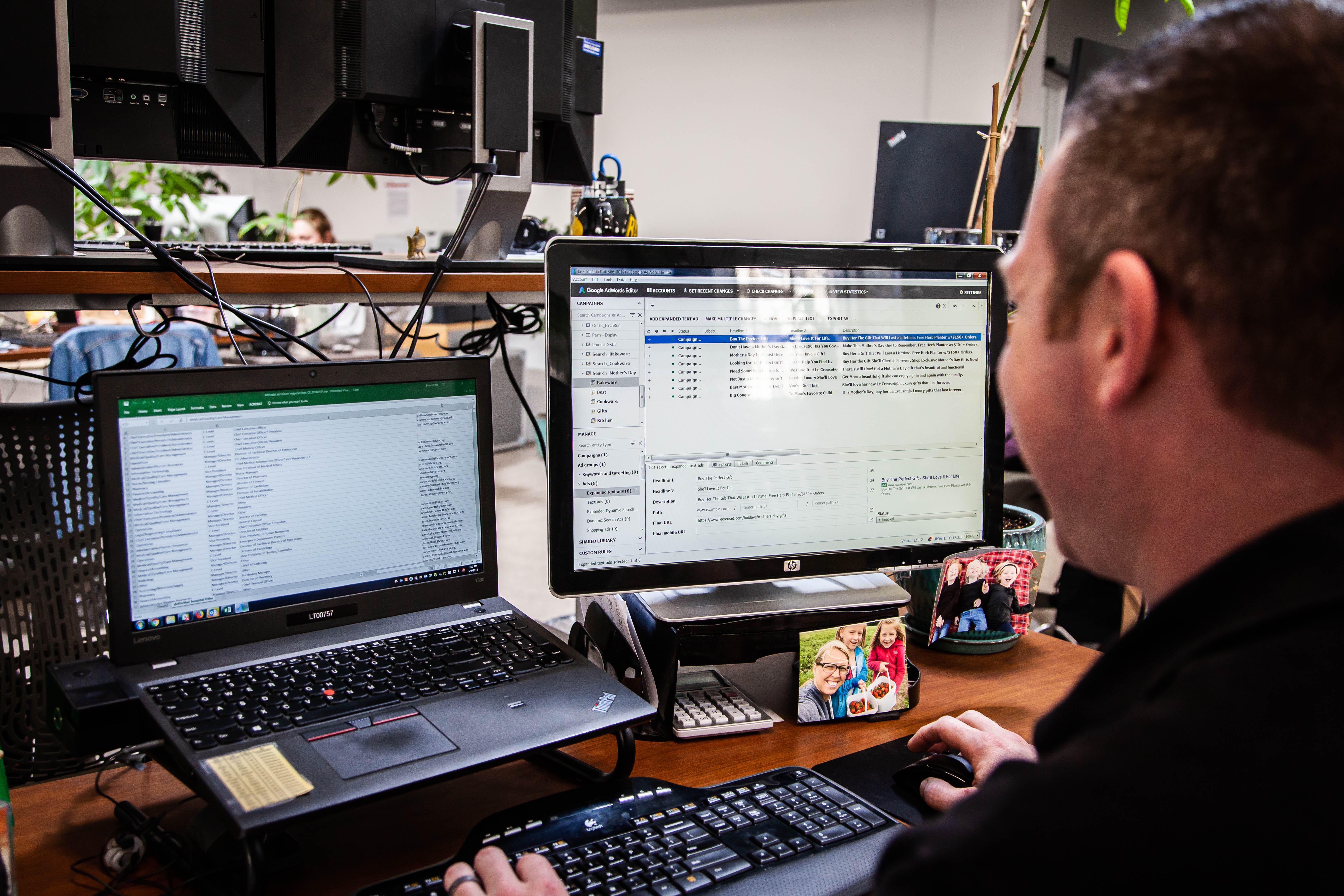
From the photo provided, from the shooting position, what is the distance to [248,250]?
1.33 m

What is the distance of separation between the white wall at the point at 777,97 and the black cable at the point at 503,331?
12.4 feet

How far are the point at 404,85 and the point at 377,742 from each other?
935 mm

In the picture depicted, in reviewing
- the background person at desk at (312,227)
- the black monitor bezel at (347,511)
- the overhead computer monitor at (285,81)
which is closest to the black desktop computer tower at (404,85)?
the overhead computer monitor at (285,81)

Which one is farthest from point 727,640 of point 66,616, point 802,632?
point 66,616

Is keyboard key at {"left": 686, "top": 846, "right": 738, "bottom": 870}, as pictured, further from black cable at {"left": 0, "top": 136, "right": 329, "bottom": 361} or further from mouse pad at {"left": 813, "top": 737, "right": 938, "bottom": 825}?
black cable at {"left": 0, "top": 136, "right": 329, "bottom": 361}

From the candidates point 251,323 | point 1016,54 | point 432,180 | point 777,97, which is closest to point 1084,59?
point 777,97

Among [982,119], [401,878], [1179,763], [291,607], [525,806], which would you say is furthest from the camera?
[982,119]

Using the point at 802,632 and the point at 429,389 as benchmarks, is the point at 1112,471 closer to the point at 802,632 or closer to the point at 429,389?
the point at 802,632

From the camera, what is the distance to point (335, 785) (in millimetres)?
726

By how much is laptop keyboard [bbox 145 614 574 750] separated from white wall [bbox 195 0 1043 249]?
14.4 ft

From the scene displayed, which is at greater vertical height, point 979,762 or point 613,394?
point 613,394

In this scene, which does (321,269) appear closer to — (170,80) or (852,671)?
(170,80)

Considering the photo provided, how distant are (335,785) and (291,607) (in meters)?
0.25

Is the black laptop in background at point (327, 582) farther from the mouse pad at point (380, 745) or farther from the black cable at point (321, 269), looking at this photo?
the black cable at point (321, 269)
